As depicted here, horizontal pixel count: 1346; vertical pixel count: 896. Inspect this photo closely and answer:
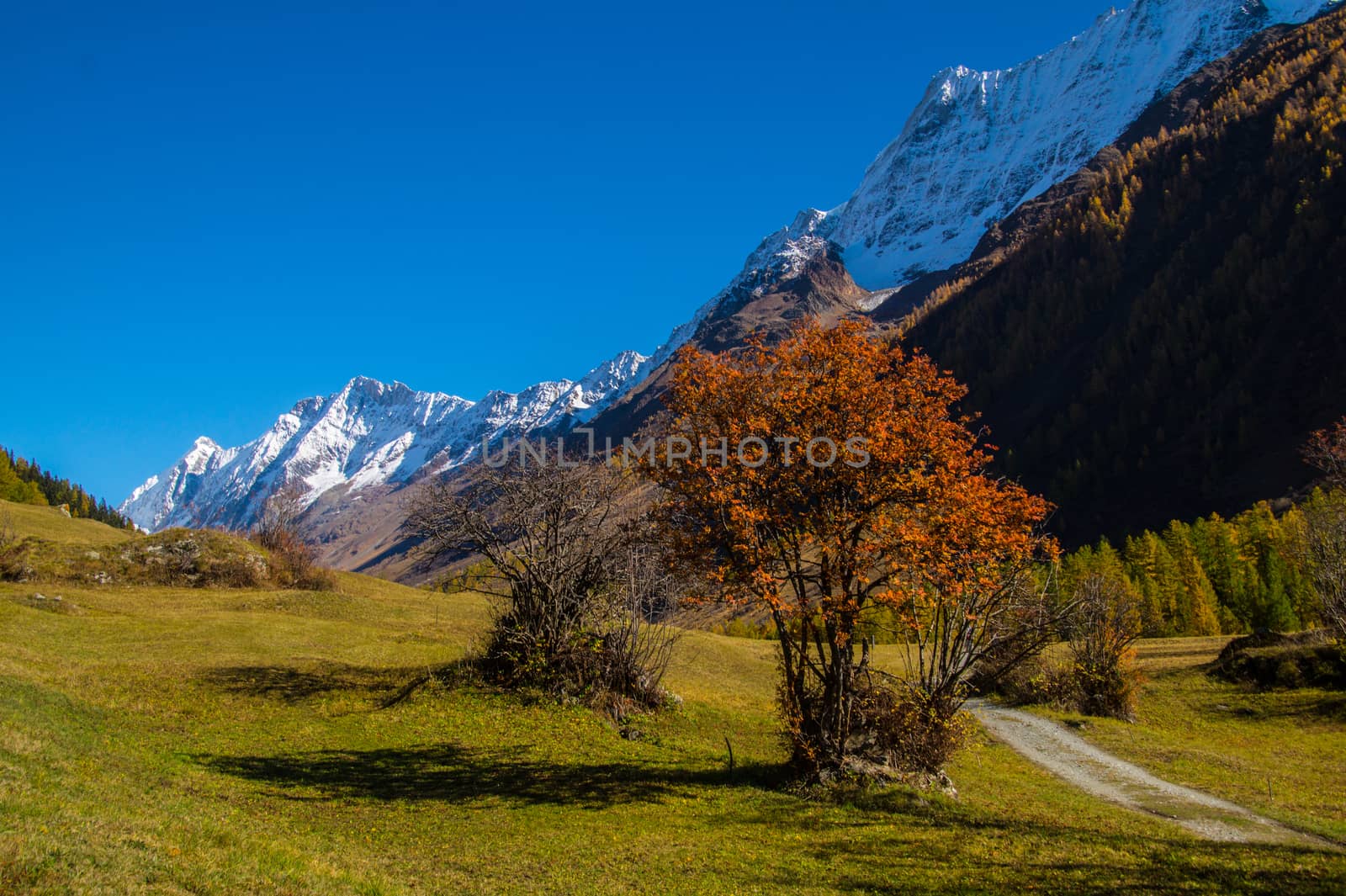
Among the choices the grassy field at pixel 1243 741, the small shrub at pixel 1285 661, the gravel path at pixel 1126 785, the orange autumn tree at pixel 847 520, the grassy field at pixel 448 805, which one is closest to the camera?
the grassy field at pixel 448 805

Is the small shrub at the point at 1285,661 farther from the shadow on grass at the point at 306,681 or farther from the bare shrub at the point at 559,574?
the shadow on grass at the point at 306,681

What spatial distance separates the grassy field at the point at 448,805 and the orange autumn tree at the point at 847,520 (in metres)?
2.21

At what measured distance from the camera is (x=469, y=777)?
1856 cm

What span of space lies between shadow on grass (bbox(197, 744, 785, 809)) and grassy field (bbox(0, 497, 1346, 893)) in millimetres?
85

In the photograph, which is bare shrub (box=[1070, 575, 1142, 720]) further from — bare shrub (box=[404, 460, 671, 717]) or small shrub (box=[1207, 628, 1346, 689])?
bare shrub (box=[404, 460, 671, 717])

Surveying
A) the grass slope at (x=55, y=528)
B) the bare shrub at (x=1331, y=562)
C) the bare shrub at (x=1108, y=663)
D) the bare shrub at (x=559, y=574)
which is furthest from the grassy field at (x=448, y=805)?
the grass slope at (x=55, y=528)

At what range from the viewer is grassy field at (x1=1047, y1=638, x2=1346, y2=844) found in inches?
842

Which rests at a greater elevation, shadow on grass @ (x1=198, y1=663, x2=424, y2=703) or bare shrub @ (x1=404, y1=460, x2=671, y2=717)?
bare shrub @ (x1=404, y1=460, x2=671, y2=717)

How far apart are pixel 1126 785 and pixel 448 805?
21.8 meters

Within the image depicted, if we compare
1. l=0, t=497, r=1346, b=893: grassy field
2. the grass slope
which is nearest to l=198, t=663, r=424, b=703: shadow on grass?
l=0, t=497, r=1346, b=893: grassy field

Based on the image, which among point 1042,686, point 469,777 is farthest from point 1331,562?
point 469,777

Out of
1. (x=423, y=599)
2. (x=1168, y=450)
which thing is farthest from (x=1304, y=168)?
(x=423, y=599)

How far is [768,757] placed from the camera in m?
23.6

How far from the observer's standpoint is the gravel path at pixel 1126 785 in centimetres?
1675
